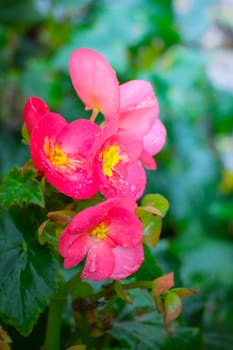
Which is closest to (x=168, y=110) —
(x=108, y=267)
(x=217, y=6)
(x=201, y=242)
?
(x=201, y=242)

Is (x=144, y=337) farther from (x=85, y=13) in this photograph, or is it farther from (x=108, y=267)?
(x=85, y=13)

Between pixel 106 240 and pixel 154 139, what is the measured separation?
0.42 ft

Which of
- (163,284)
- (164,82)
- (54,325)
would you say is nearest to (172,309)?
(163,284)

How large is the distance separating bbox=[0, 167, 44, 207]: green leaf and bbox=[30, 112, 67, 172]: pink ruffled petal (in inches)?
0.7

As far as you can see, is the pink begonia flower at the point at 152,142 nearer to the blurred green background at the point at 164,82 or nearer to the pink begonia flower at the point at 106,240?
the pink begonia flower at the point at 106,240

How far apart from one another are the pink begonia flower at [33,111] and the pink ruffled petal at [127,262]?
13 centimetres

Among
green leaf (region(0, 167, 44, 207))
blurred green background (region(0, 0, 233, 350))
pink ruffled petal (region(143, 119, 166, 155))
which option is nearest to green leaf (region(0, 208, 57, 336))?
green leaf (region(0, 167, 44, 207))

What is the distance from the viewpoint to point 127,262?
0.51 meters

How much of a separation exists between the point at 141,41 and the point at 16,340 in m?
1.26

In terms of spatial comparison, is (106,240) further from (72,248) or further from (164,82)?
(164,82)

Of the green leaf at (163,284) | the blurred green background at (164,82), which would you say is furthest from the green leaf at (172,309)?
the blurred green background at (164,82)

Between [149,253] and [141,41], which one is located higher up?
[141,41]

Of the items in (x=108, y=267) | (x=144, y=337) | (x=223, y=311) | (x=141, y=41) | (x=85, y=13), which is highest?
(x=85, y=13)

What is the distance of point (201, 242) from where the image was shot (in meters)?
1.73
